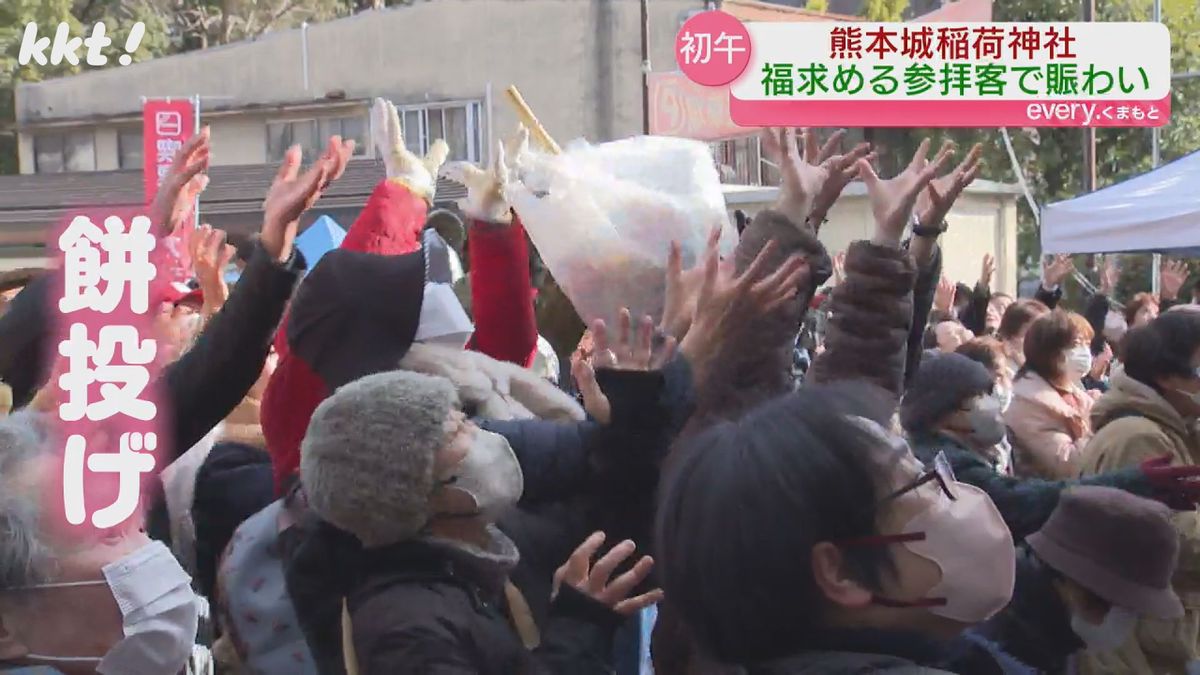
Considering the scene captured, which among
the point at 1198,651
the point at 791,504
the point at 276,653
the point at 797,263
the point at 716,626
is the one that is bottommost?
the point at 1198,651

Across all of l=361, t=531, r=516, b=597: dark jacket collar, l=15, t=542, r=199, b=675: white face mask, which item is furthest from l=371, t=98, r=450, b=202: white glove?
l=15, t=542, r=199, b=675: white face mask

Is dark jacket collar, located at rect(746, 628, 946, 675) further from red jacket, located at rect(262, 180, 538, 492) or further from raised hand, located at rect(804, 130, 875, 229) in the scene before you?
red jacket, located at rect(262, 180, 538, 492)

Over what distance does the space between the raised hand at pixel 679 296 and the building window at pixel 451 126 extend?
19.7 metres

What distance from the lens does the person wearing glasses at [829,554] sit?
178 cm

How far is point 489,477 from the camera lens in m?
2.30

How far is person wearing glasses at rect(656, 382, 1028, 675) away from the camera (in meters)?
1.78

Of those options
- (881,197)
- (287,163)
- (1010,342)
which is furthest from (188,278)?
(1010,342)

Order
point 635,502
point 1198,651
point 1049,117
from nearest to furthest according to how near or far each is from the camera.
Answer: point 635,502 < point 1198,651 < point 1049,117

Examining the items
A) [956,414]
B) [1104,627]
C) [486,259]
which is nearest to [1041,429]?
[956,414]

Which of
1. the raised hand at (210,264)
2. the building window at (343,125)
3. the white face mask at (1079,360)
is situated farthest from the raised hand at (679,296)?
the building window at (343,125)

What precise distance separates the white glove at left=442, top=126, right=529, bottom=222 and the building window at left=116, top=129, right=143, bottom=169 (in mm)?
22718

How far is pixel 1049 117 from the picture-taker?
11969 millimetres

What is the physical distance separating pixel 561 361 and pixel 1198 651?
1.86 meters

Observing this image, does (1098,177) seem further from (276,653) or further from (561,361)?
(276,653)
